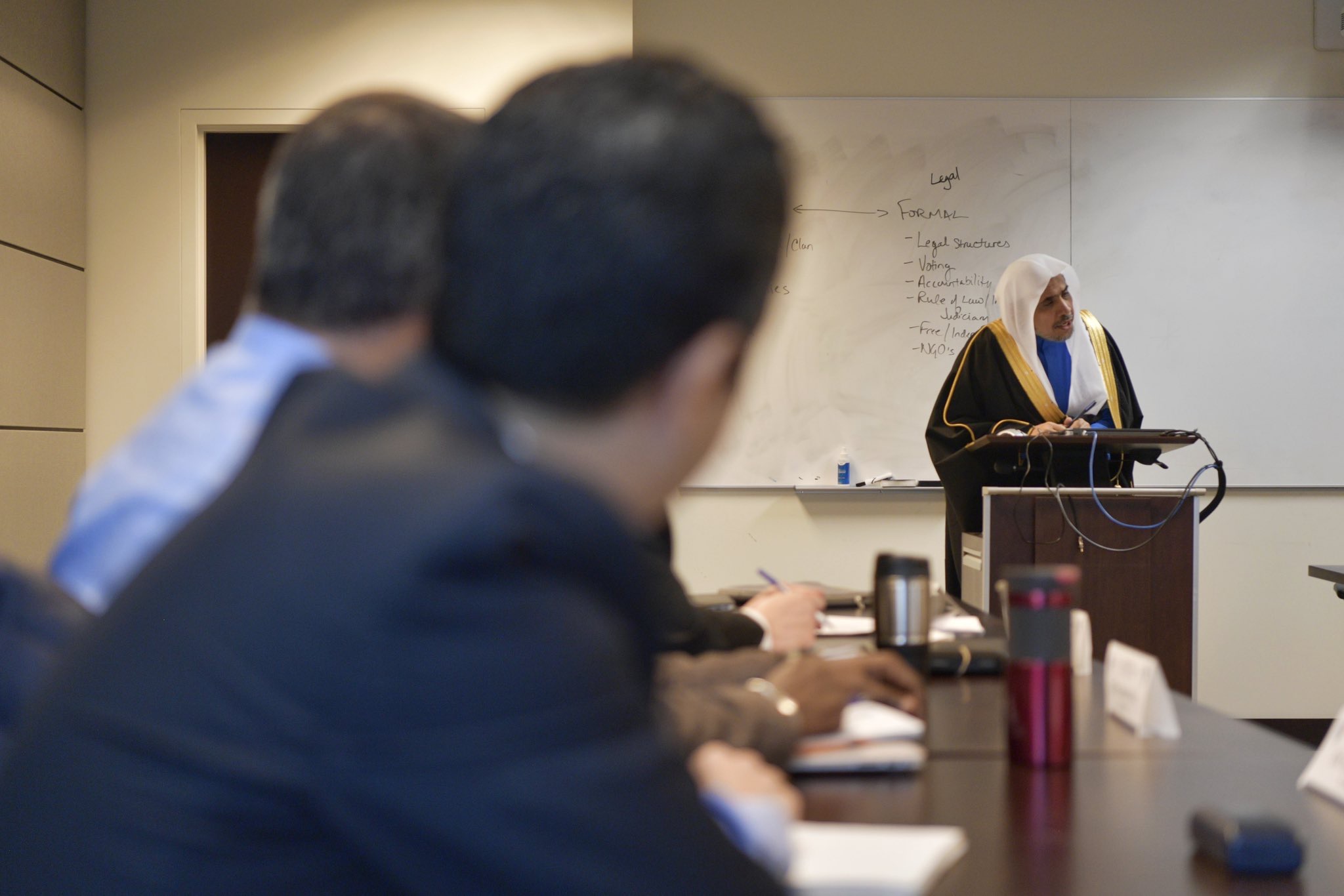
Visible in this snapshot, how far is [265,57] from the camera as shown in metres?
4.59

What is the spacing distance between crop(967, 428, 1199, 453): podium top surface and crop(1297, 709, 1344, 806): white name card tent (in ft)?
7.28

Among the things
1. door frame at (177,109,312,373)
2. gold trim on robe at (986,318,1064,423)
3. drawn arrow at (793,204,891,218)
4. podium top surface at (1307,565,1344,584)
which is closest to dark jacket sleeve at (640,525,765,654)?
podium top surface at (1307,565,1344,584)

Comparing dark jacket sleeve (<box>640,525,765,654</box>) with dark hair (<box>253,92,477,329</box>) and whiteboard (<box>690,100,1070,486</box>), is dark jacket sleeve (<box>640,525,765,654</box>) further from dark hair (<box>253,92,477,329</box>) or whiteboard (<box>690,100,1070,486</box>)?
whiteboard (<box>690,100,1070,486</box>)

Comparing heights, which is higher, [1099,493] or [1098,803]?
[1099,493]

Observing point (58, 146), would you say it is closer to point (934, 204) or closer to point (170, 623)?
point (934, 204)

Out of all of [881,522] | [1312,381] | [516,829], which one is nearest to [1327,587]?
[1312,381]

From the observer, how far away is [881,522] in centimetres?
500

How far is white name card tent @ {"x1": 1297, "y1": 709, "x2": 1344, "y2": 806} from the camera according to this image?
3.52 feet

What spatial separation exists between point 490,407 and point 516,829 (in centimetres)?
22

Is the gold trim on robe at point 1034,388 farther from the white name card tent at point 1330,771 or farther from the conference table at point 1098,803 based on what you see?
the white name card tent at point 1330,771

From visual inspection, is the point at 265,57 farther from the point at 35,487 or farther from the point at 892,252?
the point at 892,252

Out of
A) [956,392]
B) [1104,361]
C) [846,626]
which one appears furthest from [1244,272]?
[846,626]

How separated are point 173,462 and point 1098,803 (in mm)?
987

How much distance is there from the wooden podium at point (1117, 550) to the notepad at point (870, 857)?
2556 mm
